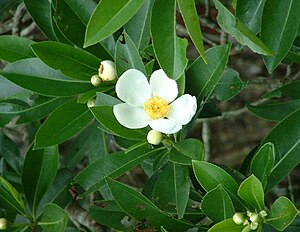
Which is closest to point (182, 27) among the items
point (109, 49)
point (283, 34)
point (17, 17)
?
point (17, 17)

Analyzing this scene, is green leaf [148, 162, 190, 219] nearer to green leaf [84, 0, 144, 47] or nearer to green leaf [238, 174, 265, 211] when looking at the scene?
green leaf [238, 174, 265, 211]

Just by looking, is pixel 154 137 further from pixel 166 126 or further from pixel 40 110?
pixel 40 110

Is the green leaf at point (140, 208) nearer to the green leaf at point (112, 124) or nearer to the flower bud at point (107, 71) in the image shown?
the green leaf at point (112, 124)

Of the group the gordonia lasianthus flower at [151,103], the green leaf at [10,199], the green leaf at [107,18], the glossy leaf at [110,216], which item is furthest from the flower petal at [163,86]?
the green leaf at [10,199]

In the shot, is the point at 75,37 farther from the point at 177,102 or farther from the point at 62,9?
the point at 177,102

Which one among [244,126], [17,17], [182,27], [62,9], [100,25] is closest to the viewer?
[100,25]

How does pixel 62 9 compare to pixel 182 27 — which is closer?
pixel 62 9

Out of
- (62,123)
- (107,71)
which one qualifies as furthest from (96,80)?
(62,123)
